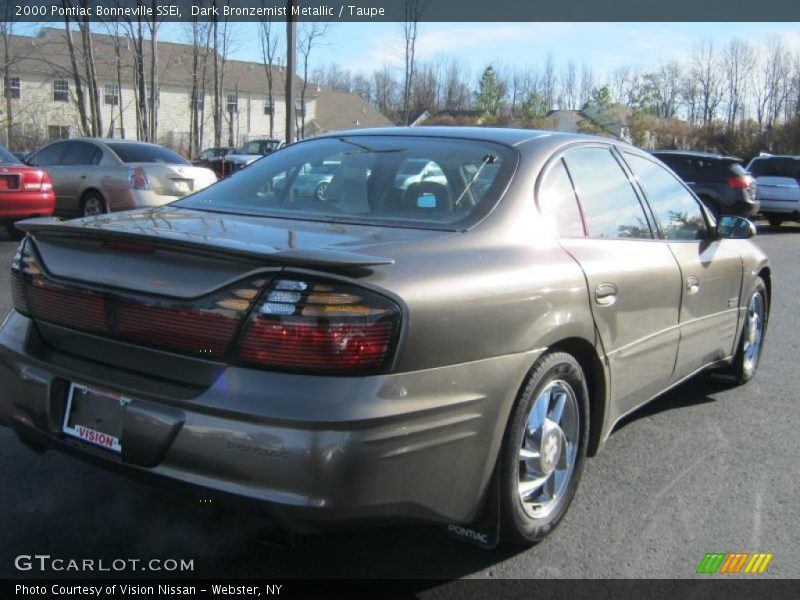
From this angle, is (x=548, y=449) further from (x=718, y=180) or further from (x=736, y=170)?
(x=736, y=170)

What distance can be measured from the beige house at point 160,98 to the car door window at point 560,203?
34.1m

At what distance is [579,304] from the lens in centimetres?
302

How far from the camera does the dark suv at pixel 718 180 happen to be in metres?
15.7

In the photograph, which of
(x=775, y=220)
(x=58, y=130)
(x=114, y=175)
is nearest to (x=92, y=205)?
(x=114, y=175)

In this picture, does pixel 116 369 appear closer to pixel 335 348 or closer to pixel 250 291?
pixel 250 291

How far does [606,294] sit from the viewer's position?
3234mm

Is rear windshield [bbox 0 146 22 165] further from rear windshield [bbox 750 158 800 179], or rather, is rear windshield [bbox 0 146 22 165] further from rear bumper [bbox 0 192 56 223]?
rear windshield [bbox 750 158 800 179]

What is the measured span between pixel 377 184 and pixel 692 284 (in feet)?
6.07

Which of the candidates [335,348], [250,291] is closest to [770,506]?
[335,348]

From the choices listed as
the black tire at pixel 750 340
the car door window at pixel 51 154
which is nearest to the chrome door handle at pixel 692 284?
the black tire at pixel 750 340

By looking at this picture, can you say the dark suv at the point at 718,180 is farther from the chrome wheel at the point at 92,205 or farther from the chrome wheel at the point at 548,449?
the chrome wheel at the point at 548,449

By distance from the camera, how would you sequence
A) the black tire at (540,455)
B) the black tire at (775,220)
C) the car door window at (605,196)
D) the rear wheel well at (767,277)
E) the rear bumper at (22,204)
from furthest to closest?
1. the black tire at (775,220)
2. the rear bumper at (22,204)
3. the rear wheel well at (767,277)
4. the car door window at (605,196)
5. the black tire at (540,455)

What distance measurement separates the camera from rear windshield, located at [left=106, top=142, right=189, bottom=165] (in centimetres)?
1183

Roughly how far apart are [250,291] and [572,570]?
158 cm
